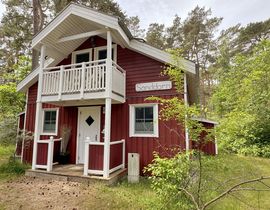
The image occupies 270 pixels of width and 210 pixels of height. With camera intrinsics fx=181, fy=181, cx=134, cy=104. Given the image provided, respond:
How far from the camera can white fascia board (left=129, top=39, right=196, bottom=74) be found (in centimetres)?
611

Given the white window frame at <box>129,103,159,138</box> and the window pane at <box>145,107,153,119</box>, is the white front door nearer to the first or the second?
the white window frame at <box>129,103,159,138</box>

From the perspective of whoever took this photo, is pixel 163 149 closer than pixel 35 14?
Yes

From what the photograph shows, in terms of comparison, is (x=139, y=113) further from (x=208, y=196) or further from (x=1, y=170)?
(x=1, y=170)

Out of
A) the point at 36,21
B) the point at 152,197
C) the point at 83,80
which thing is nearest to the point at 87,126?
the point at 83,80

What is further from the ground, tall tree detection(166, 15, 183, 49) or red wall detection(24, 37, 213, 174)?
tall tree detection(166, 15, 183, 49)

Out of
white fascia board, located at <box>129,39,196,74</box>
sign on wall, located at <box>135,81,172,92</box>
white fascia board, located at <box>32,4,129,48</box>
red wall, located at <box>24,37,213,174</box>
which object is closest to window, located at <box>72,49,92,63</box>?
red wall, located at <box>24,37,213,174</box>

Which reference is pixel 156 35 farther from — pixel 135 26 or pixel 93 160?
pixel 93 160

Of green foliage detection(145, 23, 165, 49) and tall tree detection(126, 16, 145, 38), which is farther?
green foliage detection(145, 23, 165, 49)

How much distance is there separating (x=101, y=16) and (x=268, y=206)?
23.0 ft

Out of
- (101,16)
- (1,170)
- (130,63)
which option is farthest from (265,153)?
(1,170)

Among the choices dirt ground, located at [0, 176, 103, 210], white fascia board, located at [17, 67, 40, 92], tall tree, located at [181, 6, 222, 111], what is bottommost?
dirt ground, located at [0, 176, 103, 210]

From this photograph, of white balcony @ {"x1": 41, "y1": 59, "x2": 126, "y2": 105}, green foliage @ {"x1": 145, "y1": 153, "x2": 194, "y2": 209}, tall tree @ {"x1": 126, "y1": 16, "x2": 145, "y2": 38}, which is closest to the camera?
green foliage @ {"x1": 145, "y1": 153, "x2": 194, "y2": 209}

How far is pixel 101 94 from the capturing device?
5.97 metres

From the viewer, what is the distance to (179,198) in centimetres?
318
